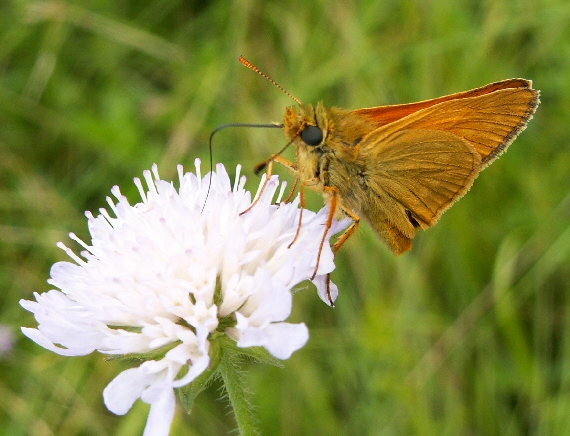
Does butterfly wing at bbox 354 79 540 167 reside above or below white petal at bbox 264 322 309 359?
above

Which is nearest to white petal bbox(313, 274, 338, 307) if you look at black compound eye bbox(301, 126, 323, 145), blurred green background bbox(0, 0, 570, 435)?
black compound eye bbox(301, 126, 323, 145)

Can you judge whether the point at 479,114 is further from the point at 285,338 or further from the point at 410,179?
the point at 285,338

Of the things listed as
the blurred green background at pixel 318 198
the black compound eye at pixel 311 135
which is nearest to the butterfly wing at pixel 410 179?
the black compound eye at pixel 311 135

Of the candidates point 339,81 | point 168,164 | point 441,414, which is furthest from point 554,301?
point 168,164

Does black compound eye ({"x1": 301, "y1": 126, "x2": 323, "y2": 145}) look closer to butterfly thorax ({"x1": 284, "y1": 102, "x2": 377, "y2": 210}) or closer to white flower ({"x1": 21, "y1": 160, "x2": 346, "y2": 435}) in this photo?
butterfly thorax ({"x1": 284, "y1": 102, "x2": 377, "y2": 210})

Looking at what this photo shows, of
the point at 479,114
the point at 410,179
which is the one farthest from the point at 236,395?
the point at 479,114

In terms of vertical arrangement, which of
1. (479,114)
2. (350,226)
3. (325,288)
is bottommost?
(325,288)

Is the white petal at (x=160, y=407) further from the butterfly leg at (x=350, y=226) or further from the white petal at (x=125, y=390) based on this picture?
the butterfly leg at (x=350, y=226)

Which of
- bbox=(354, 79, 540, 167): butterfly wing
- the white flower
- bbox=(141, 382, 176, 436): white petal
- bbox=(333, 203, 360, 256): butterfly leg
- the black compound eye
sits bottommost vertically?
bbox=(141, 382, 176, 436): white petal
